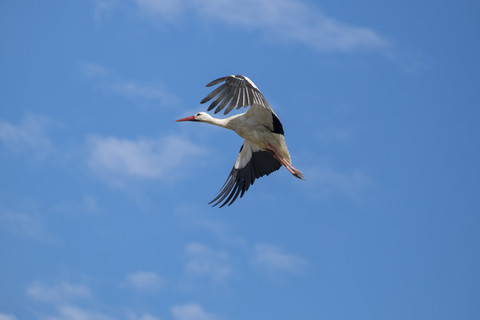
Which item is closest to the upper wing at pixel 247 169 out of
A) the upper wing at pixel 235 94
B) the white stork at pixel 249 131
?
the white stork at pixel 249 131

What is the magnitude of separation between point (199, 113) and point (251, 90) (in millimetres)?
2881

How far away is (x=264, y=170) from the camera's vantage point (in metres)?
14.0

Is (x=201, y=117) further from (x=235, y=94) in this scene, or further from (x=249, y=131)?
(x=235, y=94)

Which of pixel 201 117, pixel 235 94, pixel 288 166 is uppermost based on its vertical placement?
pixel 201 117

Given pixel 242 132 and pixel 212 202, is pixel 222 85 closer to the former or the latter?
pixel 242 132

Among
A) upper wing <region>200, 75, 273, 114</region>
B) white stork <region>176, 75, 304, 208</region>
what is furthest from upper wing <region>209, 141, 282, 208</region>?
upper wing <region>200, 75, 273, 114</region>

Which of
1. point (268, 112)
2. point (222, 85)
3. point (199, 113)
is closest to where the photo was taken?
point (222, 85)

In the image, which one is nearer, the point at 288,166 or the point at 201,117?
the point at 288,166

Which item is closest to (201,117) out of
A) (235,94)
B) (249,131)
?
(249,131)

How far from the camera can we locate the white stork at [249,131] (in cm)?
1043

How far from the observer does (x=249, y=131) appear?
1248 cm

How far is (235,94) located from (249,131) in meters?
2.09

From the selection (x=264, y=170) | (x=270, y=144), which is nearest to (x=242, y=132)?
(x=270, y=144)

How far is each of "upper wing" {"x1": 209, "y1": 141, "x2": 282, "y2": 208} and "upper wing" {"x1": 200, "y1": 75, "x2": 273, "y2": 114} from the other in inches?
124
